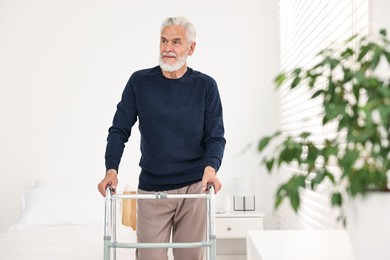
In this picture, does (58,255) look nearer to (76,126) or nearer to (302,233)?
(302,233)

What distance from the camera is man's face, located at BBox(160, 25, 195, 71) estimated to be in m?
2.67

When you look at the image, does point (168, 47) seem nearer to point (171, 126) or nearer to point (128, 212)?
point (171, 126)

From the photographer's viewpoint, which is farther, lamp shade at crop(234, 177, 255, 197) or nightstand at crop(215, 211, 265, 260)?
lamp shade at crop(234, 177, 255, 197)

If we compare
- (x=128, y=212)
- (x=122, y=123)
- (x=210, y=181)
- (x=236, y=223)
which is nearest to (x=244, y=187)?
(x=236, y=223)

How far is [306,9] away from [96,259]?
191cm

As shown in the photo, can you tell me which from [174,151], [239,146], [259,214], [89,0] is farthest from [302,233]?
Answer: [89,0]

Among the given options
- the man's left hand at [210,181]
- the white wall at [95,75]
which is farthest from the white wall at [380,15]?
the white wall at [95,75]

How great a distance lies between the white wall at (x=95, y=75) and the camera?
4719 mm

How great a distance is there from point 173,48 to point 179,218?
0.79 m

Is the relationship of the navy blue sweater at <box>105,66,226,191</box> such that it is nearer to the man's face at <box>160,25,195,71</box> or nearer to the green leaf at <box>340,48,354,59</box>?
the man's face at <box>160,25,195,71</box>

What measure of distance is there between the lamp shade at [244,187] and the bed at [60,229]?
0.93 meters

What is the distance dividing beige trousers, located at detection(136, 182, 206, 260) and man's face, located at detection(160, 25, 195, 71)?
1.86 ft

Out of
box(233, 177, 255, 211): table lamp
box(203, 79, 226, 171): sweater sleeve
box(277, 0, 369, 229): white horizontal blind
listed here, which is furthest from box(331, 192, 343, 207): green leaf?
box(233, 177, 255, 211): table lamp

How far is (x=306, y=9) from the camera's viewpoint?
349cm
